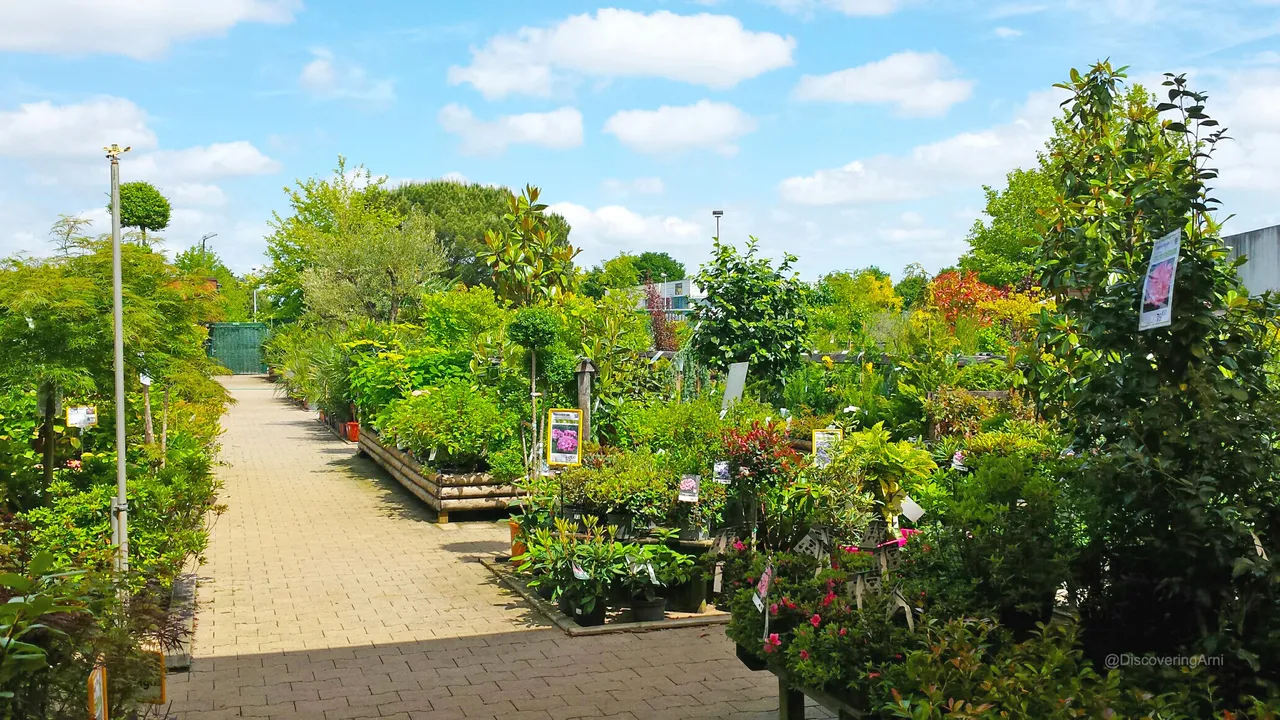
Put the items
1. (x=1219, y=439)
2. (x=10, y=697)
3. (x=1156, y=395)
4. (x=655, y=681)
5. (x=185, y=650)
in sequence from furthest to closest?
(x=185, y=650), (x=655, y=681), (x=1156, y=395), (x=1219, y=439), (x=10, y=697)

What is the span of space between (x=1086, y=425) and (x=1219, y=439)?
0.62 meters

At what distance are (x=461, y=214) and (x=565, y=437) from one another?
34.3 m

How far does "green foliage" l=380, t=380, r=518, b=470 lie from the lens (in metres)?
11.0

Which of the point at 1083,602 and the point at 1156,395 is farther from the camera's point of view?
the point at 1083,602

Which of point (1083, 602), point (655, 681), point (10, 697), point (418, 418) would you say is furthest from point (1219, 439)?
point (418, 418)

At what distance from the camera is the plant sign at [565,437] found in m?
8.21

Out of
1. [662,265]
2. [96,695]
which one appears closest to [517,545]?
[96,695]

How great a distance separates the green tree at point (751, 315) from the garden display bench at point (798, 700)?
→ 20.7 ft

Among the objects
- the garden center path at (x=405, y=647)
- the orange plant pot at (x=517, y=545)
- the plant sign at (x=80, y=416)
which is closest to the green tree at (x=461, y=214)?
the garden center path at (x=405, y=647)

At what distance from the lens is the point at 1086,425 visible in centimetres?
409

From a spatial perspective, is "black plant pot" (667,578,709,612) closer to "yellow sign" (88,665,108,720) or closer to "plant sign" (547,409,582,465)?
"plant sign" (547,409,582,465)

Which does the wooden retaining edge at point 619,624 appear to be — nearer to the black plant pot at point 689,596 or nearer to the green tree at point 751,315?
the black plant pot at point 689,596

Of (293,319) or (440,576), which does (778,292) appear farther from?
(293,319)

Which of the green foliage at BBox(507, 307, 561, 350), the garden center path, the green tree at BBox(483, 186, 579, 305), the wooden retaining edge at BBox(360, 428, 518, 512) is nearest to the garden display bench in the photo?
the garden center path
